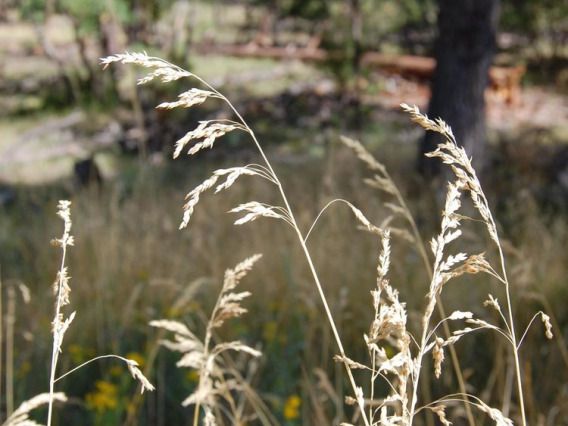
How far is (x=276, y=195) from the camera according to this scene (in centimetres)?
620

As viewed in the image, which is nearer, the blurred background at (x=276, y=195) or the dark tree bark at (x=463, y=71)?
the blurred background at (x=276, y=195)

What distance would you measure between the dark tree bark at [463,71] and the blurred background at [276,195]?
1 cm

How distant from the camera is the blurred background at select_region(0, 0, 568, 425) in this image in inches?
116

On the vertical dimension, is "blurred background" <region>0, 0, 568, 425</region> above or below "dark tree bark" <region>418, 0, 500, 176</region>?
below

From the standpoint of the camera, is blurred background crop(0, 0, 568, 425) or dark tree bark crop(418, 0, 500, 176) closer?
blurred background crop(0, 0, 568, 425)

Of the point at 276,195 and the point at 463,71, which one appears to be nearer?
the point at 463,71

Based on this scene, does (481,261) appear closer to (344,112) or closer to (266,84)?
(344,112)

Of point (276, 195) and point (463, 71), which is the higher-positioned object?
point (463, 71)

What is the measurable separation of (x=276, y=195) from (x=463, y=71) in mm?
1743

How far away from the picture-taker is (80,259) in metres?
4.09

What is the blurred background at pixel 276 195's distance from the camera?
296 centimetres

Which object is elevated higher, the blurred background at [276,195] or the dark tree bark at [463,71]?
the dark tree bark at [463,71]

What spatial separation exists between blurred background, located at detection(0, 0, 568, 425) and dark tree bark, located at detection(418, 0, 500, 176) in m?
0.01

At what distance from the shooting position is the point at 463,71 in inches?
222
